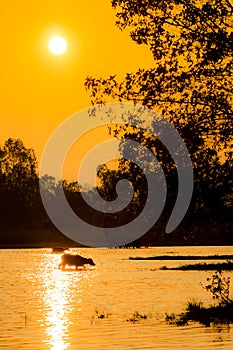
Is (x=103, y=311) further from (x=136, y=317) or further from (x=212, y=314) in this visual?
(x=212, y=314)

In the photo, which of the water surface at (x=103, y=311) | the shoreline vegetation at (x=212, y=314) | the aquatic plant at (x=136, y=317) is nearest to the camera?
the water surface at (x=103, y=311)

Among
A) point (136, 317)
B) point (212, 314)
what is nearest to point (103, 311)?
point (136, 317)

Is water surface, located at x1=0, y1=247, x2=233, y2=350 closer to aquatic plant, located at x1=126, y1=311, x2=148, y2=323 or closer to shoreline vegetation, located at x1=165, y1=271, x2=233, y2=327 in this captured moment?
aquatic plant, located at x1=126, y1=311, x2=148, y2=323

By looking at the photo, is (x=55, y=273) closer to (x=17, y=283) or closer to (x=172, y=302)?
(x=17, y=283)

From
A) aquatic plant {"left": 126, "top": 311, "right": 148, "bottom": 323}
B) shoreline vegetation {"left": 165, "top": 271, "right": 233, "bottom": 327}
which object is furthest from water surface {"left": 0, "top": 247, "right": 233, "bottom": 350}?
shoreline vegetation {"left": 165, "top": 271, "right": 233, "bottom": 327}

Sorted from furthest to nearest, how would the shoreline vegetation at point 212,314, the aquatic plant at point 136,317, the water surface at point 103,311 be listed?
the aquatic plant at point 136,317
the shoreline vegetation at point 212,314
the water surface at point 103,311

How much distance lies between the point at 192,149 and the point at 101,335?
6.94 metres

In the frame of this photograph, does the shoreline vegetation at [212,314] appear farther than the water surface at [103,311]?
Yes

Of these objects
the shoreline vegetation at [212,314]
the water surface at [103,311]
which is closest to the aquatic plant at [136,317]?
the water surface at [103,311]

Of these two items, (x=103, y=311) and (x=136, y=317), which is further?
(x=103, y=311)

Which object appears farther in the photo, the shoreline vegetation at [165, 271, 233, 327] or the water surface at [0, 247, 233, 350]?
the shoreline vegetation at [165, 271, 233, 327]

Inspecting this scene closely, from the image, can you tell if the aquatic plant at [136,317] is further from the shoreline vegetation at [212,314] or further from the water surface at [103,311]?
the shoreline vegetation at [212,314]

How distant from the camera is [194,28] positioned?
3838 centimetres

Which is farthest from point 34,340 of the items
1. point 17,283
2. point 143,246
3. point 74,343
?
point 143,246
